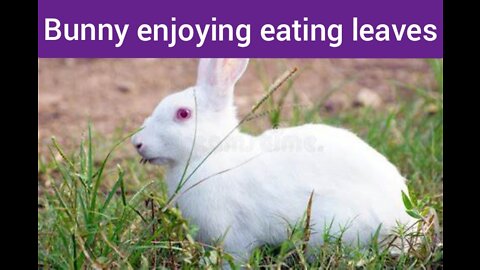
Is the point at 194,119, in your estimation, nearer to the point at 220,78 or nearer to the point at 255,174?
the point at 220,78

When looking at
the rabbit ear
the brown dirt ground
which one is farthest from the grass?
the brown dirt ground

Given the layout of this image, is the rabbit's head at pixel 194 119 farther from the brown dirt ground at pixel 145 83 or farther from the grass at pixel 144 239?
the brown dirt ground at pixel 145 83

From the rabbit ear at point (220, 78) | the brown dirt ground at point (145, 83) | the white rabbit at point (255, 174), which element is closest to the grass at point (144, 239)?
the white rabbit at point (255, 174)

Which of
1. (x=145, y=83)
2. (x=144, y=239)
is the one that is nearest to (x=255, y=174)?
(x=144, y=239)

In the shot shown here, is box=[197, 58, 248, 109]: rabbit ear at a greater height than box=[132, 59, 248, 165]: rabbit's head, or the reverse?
box=[197, 58, 248, 109]: rabbit ear

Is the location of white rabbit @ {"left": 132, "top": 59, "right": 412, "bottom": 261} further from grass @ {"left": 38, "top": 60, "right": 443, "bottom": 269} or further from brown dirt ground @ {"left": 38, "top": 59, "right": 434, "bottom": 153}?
brown dirt ground @ {"left": 38, "top": 59, "right": 434, "bottom": 153}

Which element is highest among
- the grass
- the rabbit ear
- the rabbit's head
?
the rabbit ear

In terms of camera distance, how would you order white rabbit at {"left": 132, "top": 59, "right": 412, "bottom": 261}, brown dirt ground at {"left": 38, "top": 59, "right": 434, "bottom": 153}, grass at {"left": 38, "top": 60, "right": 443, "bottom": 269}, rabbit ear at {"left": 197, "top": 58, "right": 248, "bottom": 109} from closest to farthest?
grass at {"left": 38, "top": 60, "right": 443, "bottom": 269} < white rabbit at {"left": 132, "top": 59, "right": 412, "bottom": 261} < rabbit ear at {"left": 197, "top": 58, "right": 248, "bottom": 109} < brown dirt ground at {"left": 38, "top": 59, "right": 434, "bottom": 153}
